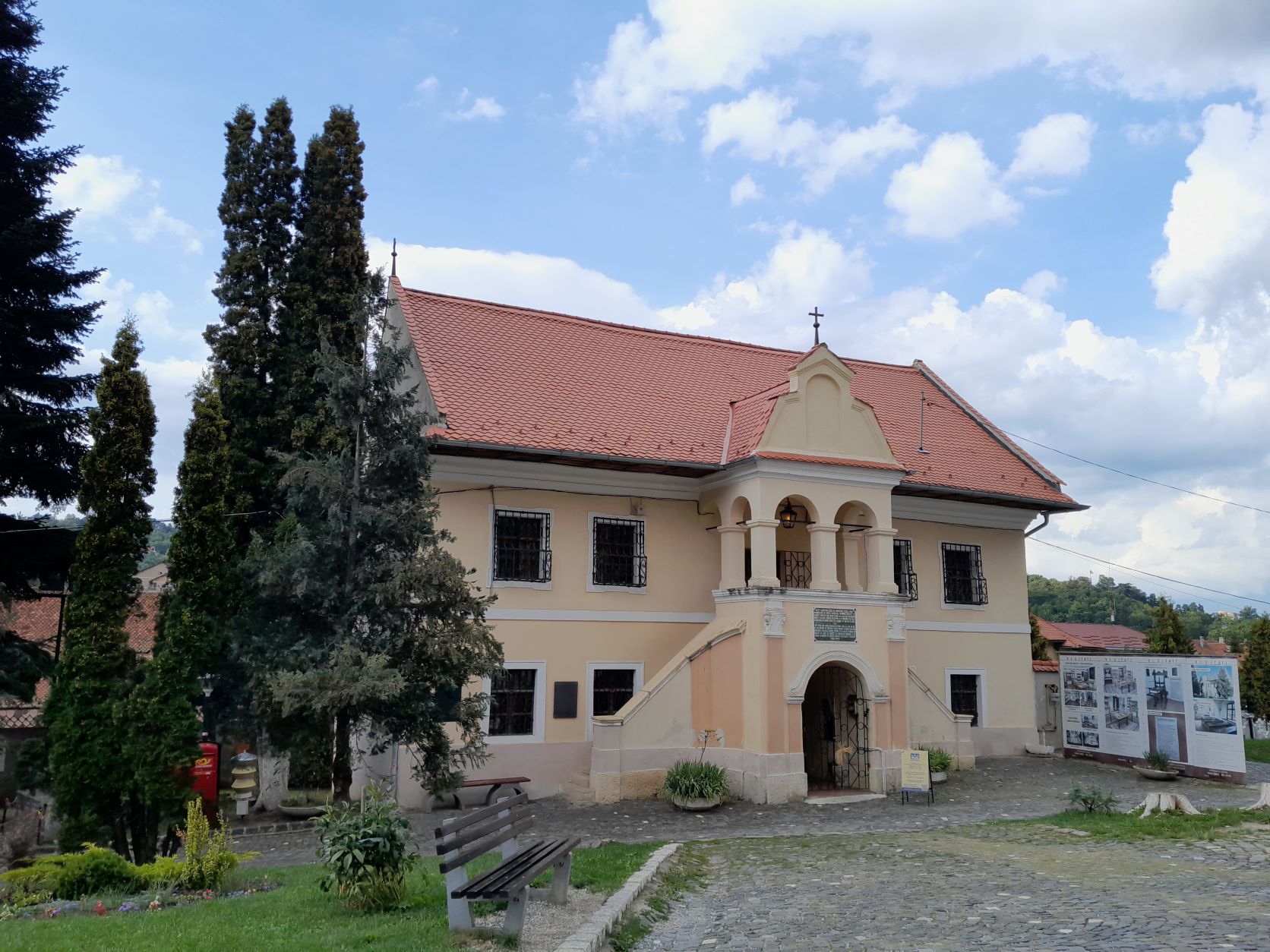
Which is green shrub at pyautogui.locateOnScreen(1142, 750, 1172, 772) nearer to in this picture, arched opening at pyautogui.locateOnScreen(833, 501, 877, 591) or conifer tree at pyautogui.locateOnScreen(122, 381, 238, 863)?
arched opening at pyautogui.locateOnScreen(833, 501, 877, 591)

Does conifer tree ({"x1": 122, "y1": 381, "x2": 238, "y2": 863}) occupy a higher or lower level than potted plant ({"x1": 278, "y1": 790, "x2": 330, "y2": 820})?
higher

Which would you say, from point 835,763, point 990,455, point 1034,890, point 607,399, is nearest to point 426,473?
point 607,399

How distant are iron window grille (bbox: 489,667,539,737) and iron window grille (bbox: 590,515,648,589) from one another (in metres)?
2.36

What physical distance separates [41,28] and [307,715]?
516 inches

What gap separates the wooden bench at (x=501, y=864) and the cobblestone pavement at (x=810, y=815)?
5.06m

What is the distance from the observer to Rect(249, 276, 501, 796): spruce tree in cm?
1246

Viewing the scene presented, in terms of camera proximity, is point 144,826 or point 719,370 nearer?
point 144,826

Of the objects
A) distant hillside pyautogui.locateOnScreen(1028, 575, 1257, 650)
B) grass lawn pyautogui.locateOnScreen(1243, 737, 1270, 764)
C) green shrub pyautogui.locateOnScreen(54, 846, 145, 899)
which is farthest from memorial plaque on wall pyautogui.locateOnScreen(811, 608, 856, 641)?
distant hillside pyautogui.locateOnScreen(1028, 575, 1257, 650)

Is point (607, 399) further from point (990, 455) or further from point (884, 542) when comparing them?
point (990, 455)

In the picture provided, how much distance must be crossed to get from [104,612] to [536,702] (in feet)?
25.4

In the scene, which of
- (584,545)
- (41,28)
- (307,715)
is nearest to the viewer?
(307,715)

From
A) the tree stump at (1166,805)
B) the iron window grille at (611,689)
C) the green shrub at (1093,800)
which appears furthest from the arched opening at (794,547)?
the tree stump at (1166,805)

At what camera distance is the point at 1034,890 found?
898 cm

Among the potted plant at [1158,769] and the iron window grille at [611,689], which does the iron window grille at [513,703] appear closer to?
the iron window grille at [611,689]
